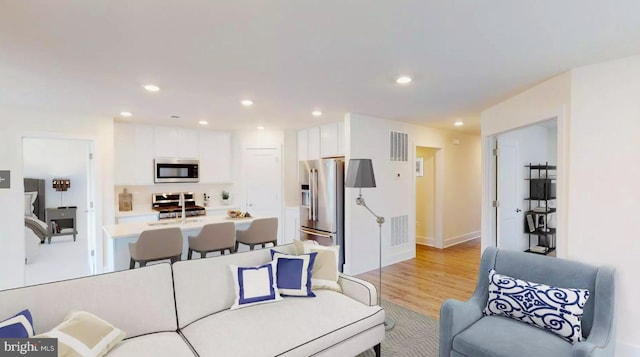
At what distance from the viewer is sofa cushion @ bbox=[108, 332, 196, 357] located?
172 centimetres

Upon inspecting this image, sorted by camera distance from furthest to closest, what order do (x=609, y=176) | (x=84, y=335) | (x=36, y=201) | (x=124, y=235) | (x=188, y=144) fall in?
(x=36, y=201)
(x=188, y=144)
(x=124, y=235)
(x=609, y=176)
(x=84, y=335)

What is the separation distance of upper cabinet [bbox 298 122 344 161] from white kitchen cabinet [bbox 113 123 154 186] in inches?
104

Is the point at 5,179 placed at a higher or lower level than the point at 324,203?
higher

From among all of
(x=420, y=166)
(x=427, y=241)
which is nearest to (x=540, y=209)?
(x=427, y=241)

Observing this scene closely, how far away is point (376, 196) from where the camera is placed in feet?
15.8

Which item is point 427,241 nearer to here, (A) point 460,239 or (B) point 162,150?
(A) point 460,239

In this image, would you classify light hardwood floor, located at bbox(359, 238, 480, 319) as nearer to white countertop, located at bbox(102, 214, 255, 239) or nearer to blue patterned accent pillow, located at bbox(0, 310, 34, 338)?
white countertop, located at bbox(102, 214, 255, 239)

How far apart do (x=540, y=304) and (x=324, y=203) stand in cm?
321

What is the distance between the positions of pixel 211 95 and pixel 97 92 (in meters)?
1.17

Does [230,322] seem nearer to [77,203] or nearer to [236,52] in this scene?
[236,52]

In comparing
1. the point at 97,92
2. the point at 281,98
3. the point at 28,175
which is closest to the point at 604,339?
the point at 281,98

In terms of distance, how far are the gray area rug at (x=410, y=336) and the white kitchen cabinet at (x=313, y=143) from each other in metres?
2.99

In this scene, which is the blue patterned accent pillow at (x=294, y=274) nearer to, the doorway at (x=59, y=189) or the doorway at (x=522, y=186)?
the doorway at (x=522, y=186)

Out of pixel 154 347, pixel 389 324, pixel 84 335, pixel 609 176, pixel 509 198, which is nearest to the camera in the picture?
pixel 84 335
